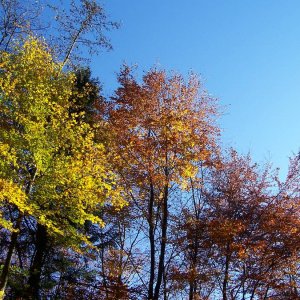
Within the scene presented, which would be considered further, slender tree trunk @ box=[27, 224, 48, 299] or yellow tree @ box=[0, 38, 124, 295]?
slender tree trunk @ box=[27, 224, 48, 299]

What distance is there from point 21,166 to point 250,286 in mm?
9194

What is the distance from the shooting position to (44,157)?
10430mm

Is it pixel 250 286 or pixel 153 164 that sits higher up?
pixel 153 164

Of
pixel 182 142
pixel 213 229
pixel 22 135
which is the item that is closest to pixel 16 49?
Answer: pixel 22 135

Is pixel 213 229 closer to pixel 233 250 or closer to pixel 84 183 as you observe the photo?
pixel 233 250

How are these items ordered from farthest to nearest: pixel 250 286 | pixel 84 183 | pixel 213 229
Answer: pixel 250 286 → pixel 213 229 → pixel 84 183

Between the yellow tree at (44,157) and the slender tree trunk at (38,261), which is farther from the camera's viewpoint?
the slender tree trunk at (38,261)

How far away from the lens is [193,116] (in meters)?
14.1

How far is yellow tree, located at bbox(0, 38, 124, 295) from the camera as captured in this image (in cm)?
1003

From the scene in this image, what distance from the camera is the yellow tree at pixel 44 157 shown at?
10034mm

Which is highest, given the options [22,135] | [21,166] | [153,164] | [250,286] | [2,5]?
[2,5]

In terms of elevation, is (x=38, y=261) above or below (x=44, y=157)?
below

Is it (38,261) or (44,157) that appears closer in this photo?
(44,157)

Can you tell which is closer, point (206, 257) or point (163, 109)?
point (163, 109)
